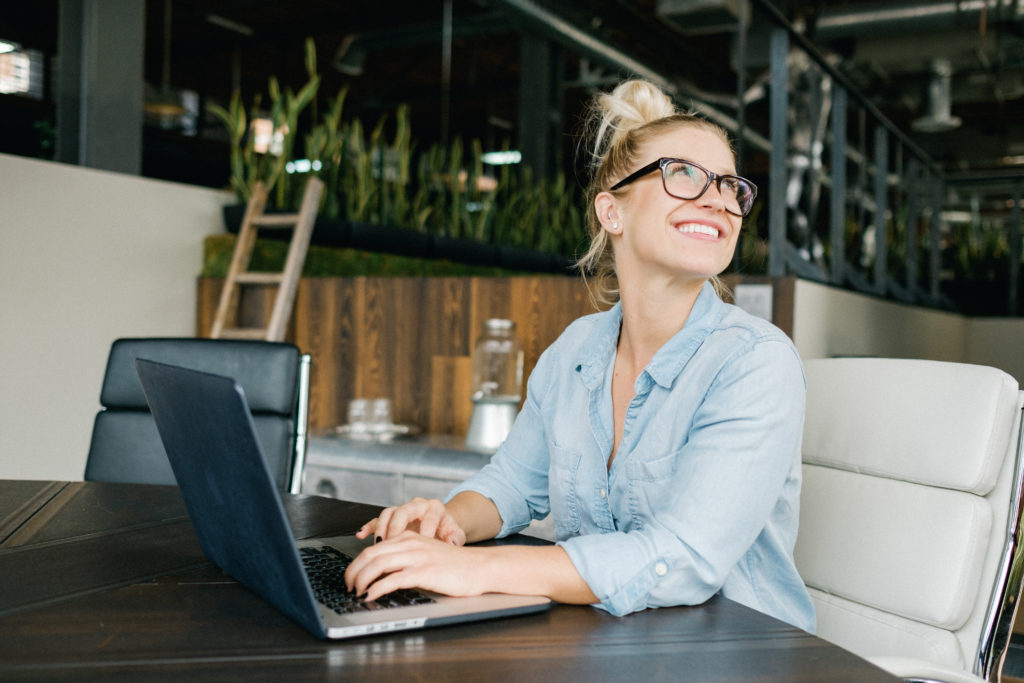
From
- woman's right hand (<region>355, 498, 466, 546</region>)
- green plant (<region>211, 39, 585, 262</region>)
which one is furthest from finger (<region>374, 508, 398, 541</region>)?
green plant (<region>211, 39, 585, 262</region>)

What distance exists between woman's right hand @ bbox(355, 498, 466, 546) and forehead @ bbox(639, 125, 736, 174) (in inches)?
22.4

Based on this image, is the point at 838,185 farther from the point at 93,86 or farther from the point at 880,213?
the point at 93,86

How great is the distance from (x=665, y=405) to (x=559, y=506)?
0.71 ft

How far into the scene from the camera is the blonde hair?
1.26 meters

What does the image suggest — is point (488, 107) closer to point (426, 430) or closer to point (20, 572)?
point (426, 430)

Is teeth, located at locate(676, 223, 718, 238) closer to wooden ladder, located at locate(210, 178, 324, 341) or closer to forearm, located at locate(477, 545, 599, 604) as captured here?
forearm, located at locate(477, 545, 599, 604)

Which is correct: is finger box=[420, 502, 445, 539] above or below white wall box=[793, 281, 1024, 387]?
below

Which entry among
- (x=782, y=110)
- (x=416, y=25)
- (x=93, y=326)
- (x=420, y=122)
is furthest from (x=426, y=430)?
(x=420, y=122)

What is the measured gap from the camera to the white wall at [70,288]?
10.1 feet

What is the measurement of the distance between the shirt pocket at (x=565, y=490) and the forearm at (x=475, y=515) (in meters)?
0.08

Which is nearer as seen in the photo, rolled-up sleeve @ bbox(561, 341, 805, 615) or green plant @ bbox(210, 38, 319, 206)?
rolled-up sleeve @ bbox(561, 341, 805, 615)

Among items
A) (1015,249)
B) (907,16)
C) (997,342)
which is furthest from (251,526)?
(907,16)

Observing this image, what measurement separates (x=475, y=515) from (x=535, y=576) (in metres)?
0.31

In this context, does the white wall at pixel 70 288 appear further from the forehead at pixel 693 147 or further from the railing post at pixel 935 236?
the railing post at pixel 935 236
